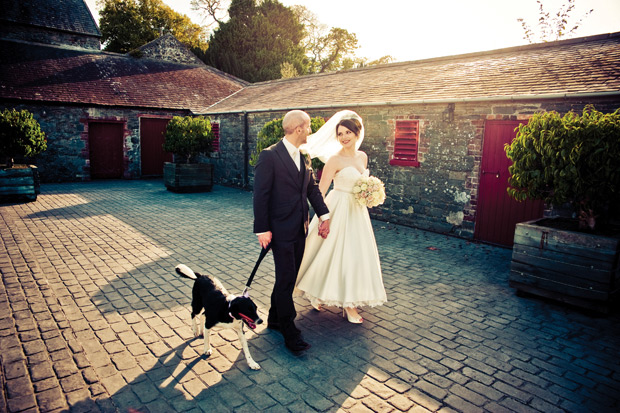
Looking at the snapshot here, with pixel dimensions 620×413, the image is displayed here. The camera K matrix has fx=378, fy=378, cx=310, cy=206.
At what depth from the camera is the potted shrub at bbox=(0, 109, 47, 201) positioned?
34.8ft

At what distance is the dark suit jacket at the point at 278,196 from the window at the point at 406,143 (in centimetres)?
670

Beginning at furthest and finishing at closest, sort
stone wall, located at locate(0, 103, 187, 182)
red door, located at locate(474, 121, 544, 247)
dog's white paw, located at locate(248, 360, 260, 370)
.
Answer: stone wall, located at locate(0, 103, 187, 182) → red door, located at locate(474, 121, 544, 247) → dog's white paw, located at locate(248, 360, 260, 370)

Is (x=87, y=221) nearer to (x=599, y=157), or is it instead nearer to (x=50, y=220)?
(x=50, y=220)

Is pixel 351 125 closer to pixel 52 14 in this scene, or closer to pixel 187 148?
pixel 187 148

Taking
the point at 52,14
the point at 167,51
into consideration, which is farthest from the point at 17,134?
the point at 52,14

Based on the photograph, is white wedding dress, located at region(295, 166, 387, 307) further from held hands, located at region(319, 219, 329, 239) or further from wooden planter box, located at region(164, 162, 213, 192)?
wooden planter box, located at region(164, 162, 213, 192)

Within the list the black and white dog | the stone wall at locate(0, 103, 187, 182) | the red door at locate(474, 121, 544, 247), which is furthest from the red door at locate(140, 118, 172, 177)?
the black and white dog

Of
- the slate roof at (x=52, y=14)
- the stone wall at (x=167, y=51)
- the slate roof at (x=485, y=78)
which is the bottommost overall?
the slate roof at (x=485, y=78)

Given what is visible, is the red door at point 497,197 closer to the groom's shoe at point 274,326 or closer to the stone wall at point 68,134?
the groom's shoe at point 274,326

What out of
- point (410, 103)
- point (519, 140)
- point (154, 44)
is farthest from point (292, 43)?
point (519, 140)

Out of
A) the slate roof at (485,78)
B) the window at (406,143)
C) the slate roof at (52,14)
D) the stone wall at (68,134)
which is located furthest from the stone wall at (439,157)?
the slate roof at (52,14)

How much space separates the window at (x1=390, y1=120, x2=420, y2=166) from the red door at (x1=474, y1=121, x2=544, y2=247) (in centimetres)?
179

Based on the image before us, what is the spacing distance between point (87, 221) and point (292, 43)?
105 feet

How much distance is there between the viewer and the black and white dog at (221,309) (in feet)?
10.8
